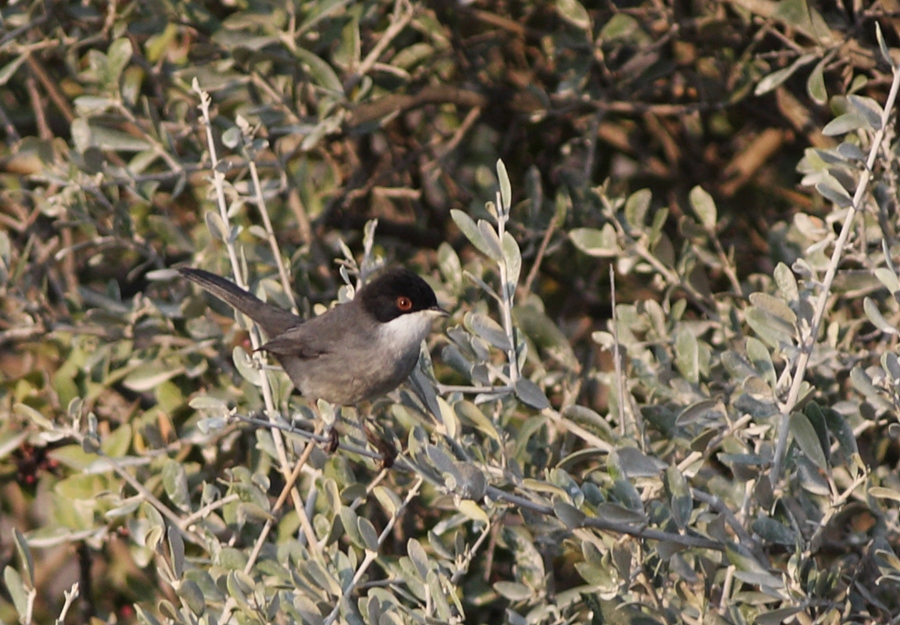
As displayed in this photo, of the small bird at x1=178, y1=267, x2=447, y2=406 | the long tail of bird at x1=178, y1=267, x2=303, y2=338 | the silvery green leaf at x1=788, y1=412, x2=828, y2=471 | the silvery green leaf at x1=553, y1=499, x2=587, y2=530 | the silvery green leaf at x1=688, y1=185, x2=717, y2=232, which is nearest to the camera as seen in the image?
the silvery green leaf at x1=553, y1=499, x2=587, y2=530

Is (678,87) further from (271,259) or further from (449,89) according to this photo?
(271,259)

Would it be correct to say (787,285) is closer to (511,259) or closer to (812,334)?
(812,334)

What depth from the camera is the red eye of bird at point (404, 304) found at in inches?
136

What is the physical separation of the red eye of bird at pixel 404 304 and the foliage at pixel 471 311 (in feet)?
0.52

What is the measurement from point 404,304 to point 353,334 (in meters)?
0.21

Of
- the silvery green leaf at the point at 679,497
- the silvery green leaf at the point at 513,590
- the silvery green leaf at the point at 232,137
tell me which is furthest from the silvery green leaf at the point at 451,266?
the silvery green leaf at the point at 679,497

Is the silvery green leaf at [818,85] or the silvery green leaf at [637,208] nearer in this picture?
the silvery green leaf at [818,85]

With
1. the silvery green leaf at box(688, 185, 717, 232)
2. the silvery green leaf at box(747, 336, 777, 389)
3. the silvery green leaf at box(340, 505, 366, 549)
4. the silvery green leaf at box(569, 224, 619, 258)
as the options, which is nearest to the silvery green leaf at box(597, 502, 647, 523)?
the silvery green leaf at box(747, 336, 777, 389)

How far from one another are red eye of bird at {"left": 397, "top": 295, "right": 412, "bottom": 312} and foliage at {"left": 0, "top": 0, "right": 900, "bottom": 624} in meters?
0.16

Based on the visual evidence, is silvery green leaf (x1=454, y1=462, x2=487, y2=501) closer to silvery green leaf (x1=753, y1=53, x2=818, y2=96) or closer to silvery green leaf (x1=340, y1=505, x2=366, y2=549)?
silvery green leaf (x1=340, y1=505, x2=366, y2=549)

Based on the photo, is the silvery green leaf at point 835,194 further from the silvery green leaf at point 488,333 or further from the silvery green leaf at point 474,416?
the silvery green leaf at point 474,416

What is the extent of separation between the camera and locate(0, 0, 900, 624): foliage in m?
2.50

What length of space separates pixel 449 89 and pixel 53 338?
5.96 ft

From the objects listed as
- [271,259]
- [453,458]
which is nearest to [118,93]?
[271,259]
